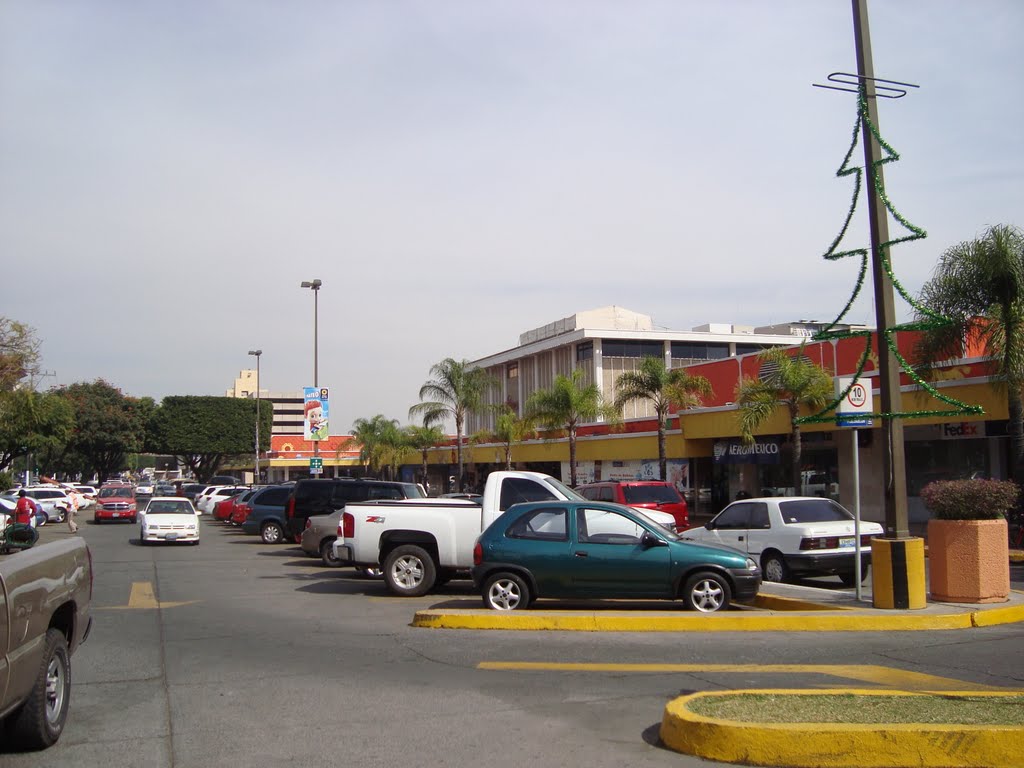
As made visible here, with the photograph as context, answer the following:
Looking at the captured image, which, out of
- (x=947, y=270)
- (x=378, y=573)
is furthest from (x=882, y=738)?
(x=947, y=270)

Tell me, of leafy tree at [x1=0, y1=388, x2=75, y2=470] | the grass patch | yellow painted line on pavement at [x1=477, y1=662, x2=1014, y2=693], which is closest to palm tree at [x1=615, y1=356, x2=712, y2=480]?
yellow painted line on pavement at [x1=477, y1=662, x2=1014, y2=693]

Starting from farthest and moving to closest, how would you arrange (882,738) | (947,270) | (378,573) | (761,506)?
(947,270) < (378,573) < (761,506) < (882,738)

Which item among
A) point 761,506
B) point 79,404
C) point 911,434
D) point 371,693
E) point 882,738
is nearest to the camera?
point 882,738

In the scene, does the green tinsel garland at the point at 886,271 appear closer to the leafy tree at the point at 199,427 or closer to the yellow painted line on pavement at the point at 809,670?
the yellow painted line on pavement at the point at 809,670

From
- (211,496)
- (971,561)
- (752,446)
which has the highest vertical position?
(752,446)

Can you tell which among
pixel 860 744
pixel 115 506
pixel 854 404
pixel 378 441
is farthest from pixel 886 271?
pixel 378 441

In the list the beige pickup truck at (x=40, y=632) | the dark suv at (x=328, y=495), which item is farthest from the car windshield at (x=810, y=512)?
the beige pickup truck at (x=40, y=632)

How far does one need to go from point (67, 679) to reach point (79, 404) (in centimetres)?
7930

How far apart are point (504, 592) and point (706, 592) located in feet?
8.70

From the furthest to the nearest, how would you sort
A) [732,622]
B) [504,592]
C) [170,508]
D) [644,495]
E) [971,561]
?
1. [170,508]
2. [644,495]
3. [504,592]
4. [971,561]
5. [732,622]

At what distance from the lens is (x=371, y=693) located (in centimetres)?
828

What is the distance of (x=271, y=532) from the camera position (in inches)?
1155

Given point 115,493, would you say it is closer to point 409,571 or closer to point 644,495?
point 644,495

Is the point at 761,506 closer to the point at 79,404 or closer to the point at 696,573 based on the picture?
the point at 696,573
